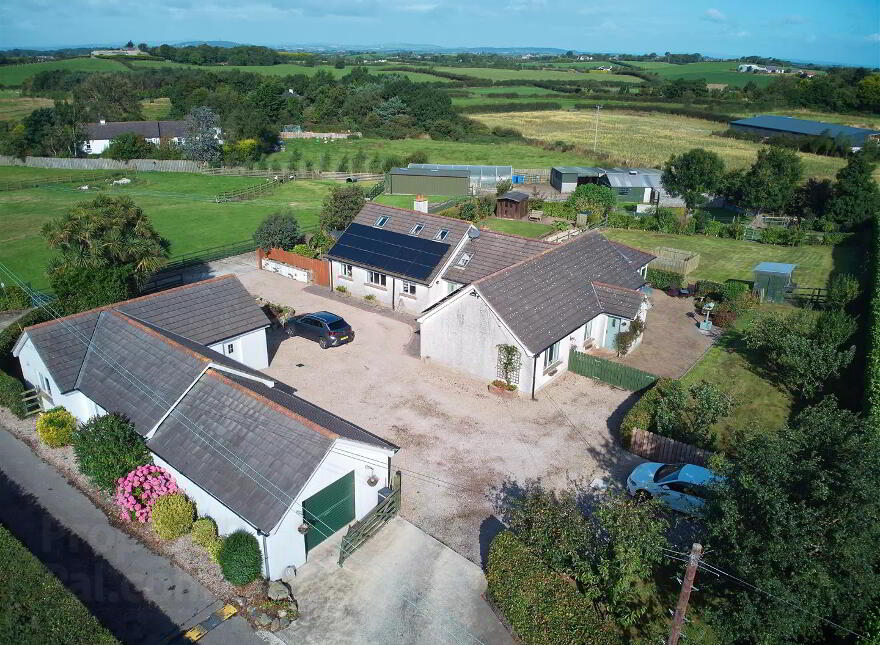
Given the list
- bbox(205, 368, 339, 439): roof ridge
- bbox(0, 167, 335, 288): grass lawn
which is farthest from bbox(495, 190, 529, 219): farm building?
bbox(205, 368, 339, 439): roof ridge

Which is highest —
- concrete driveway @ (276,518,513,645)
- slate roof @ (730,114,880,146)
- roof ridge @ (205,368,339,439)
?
slate roof @ (730,114,880,146)

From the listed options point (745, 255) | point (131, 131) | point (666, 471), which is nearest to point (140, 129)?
point (131, 131)

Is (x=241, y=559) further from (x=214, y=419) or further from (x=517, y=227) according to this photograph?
(x=517, y=227)

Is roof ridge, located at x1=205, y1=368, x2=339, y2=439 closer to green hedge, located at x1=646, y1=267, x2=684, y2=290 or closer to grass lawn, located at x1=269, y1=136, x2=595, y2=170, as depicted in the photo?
green hedge, located at x1=646, y1=267, x2=684, y2=290

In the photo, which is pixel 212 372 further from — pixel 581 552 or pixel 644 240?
pixel 644 240

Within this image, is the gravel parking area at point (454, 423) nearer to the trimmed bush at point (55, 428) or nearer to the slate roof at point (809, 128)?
the trimmed bush at point (55, 428)

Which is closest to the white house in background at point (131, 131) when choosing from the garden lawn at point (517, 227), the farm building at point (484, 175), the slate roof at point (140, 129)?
the slate roof at point (140, 129)
